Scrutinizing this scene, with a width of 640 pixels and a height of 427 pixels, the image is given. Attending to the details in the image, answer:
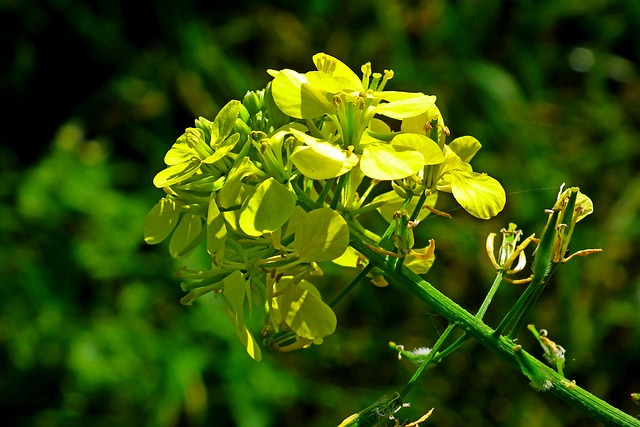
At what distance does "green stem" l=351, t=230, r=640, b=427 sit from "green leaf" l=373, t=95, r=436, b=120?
17 centimetres

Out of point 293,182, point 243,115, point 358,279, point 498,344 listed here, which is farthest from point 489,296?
point 243,115

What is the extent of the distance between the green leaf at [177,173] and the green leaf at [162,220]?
0.14ft

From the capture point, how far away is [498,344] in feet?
3.43

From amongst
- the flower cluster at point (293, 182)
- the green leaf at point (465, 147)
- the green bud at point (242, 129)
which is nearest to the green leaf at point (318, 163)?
the flower cluster at point (293, 182)

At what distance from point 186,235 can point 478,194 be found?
1.30 ft

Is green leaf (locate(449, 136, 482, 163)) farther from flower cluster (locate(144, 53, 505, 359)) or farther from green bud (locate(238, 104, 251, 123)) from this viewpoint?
green bud (locate(238, 104, 251, 123))

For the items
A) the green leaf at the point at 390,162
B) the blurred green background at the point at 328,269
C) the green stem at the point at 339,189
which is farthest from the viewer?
the blurred green background at the point at 328,269

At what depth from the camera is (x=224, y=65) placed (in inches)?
111

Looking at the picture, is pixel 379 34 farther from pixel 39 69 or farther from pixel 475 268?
pixel 39 69

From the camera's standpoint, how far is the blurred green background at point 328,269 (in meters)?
2.46

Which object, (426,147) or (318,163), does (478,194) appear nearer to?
(426,147)

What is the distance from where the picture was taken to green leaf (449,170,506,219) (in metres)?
1.04

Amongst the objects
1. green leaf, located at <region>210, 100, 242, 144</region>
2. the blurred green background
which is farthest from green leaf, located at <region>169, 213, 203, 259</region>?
the blurred green background

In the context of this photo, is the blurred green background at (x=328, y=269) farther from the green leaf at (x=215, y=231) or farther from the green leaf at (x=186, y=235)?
the green leaf at (x=215, y=231)
